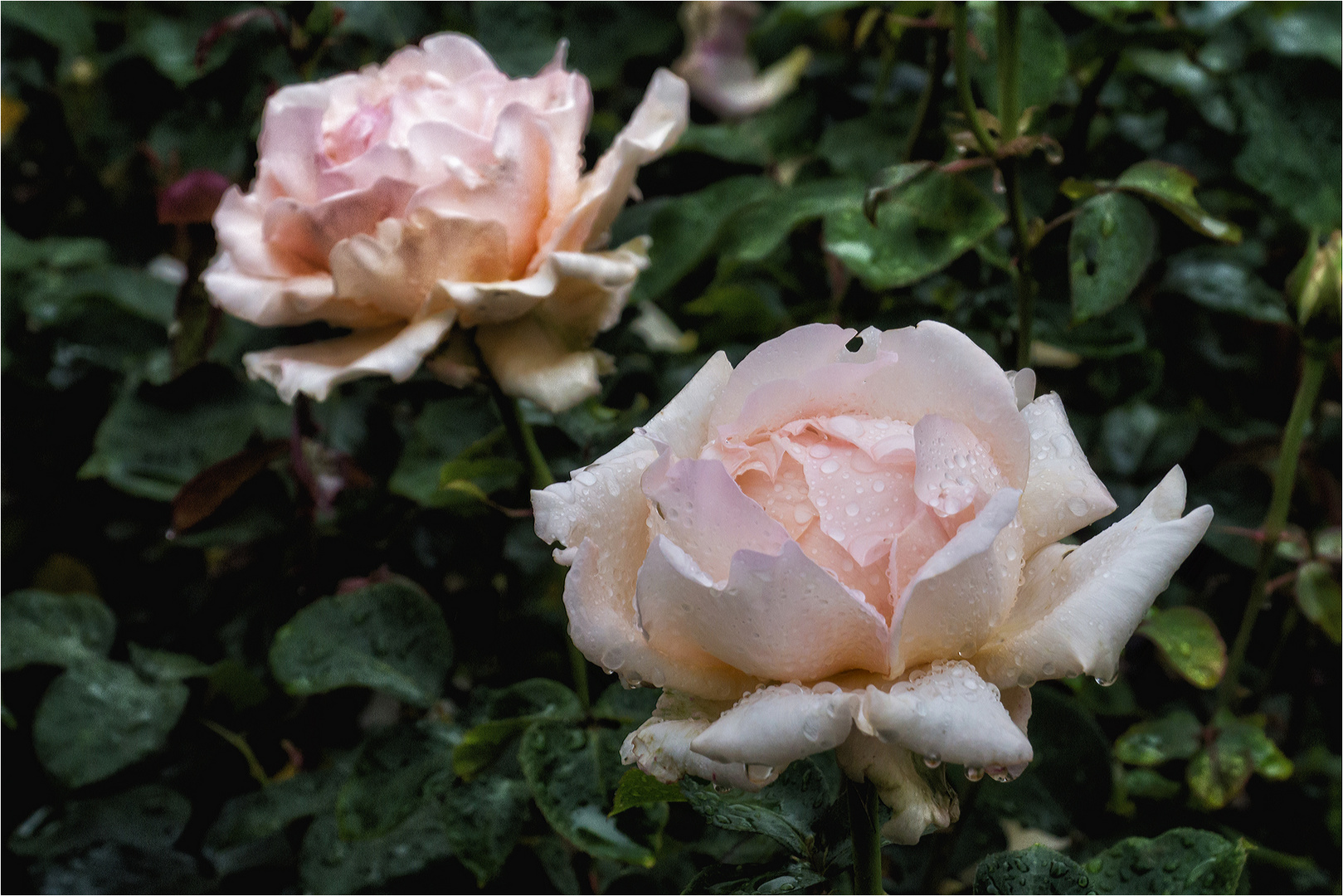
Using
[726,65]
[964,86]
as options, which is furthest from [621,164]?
[726,65]

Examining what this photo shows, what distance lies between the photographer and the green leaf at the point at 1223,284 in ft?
2.74

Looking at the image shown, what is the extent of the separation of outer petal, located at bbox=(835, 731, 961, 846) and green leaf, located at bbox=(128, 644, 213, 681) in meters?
0.62

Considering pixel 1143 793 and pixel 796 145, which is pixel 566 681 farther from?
pixel 796 145

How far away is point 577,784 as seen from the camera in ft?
1.98

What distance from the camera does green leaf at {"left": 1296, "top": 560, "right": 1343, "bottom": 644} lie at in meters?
0.71

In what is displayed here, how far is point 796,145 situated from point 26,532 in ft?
2.88

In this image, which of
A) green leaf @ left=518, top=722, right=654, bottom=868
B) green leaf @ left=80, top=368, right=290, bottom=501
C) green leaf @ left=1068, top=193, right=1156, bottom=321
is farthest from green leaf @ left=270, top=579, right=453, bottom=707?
green leaf @ left=1068, top=193, right=1156, bottom=321

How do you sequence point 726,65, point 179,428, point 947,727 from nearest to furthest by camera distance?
1. point 947,727
2. point 179,428
3. point 726,65

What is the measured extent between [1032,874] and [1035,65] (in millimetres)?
592

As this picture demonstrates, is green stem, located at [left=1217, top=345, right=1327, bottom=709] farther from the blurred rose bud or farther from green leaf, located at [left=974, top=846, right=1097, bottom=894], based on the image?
the blurred rose bud

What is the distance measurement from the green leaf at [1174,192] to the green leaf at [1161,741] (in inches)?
13.9

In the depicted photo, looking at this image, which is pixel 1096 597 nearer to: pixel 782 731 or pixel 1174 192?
pixel 782 731

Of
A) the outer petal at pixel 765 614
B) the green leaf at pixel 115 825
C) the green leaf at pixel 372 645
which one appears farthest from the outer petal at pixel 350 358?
the green leaf at pixel 115 825

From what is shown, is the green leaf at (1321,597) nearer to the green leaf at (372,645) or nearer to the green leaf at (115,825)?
the green leaf at (372,645)
